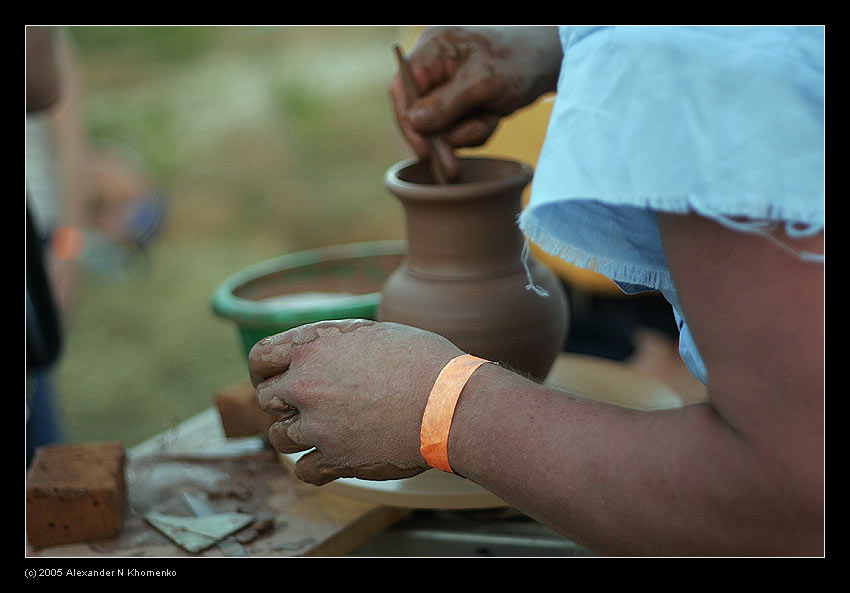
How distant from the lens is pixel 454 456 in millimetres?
859

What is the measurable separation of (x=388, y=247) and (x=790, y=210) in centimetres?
124

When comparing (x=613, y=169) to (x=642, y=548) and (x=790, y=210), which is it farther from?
(x=642, y=548)

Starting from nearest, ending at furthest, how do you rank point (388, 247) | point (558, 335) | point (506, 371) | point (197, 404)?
point (506, 371), point (558, 335), point (388, 247), point (197, 404)

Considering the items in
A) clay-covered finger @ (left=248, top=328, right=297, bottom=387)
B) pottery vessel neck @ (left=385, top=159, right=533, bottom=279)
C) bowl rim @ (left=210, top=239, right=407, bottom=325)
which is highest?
pottery vessel neck @ (left=385, top=159, right=533, bottom=279)

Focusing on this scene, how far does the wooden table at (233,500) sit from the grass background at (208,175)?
1777mm

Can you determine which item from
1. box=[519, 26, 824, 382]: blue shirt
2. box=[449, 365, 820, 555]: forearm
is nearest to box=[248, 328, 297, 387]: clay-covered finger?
box=[449, 365, 820, 555]: forearm

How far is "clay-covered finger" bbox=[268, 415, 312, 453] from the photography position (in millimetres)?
969

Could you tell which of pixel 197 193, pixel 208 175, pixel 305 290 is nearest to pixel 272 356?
pixel 305 290

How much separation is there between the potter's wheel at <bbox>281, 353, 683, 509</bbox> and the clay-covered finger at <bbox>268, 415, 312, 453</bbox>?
232 mm

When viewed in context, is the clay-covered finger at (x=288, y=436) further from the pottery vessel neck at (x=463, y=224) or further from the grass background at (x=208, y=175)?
the grass background at (x=208, y=175)

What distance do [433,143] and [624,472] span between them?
78 cm

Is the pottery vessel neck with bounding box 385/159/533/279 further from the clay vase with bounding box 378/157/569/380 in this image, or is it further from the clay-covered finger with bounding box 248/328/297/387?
the clay-covered finger with bounding box 248/328/297/387

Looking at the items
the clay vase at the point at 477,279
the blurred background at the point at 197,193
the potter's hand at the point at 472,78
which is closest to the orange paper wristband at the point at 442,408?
the clay vase at the point at 477,279
